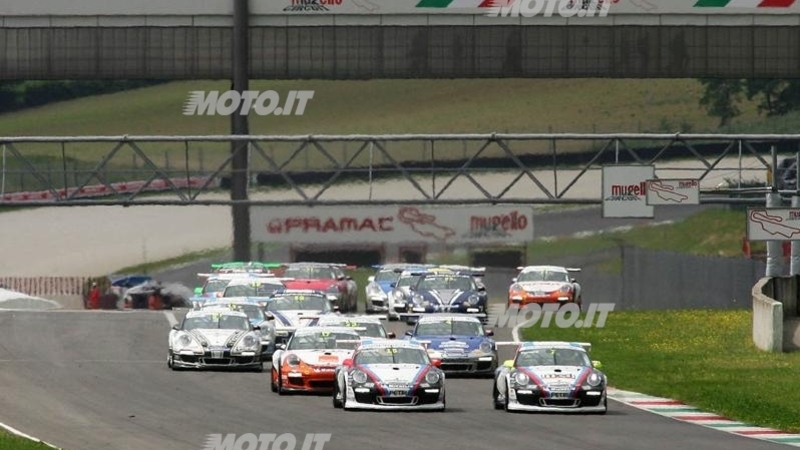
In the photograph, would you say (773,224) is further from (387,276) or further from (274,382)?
(274,382)

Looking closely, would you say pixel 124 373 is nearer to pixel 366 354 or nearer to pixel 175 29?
pixel 366 354

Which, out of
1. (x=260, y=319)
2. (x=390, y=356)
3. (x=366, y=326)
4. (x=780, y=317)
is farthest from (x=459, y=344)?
(x=780, y=317)

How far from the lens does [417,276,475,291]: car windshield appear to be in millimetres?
50562

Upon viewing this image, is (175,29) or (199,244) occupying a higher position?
(175,29)

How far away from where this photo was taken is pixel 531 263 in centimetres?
6712

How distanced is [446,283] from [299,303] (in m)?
6.11

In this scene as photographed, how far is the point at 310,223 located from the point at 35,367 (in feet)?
78.2

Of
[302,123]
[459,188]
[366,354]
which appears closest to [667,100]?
[459,188]

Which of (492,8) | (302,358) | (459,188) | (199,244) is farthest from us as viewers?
(459,188)

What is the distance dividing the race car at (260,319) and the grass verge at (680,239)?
80.2 ft

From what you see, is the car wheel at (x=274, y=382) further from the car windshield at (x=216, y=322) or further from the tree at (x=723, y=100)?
the tree at (x=723, y=100)

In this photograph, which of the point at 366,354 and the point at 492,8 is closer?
the point at 366,354

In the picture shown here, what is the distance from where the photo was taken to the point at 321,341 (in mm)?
36094

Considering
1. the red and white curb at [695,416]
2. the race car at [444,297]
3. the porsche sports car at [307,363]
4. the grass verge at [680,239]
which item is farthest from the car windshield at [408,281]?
the grass verge at [680,239]
